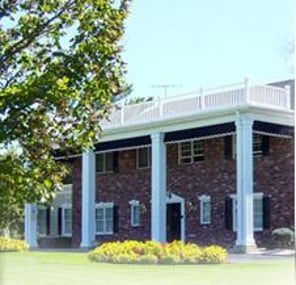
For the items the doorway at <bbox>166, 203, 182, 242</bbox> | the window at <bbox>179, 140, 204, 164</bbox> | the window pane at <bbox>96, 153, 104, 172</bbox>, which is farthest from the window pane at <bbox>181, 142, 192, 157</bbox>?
the window pane at <bbox>96, 153, 104, 172</bbox>

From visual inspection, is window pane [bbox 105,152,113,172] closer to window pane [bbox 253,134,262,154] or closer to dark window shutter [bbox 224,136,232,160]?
dark window shutter [bbox 224,136,232,160]

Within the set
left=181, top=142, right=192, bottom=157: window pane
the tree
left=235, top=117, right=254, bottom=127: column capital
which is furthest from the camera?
left=181, top=142, right=192, bottom=157: window pane

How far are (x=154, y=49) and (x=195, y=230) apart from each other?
999cm

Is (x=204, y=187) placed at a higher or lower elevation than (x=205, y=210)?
higher

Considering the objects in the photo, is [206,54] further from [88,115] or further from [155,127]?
[155,127]

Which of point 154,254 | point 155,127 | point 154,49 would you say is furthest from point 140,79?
point 155,127

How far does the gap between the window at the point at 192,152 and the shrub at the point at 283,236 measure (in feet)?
8.89

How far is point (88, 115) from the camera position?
5008mm

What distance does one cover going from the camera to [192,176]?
635 inches

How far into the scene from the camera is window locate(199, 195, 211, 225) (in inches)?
621

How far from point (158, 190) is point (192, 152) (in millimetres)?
1600

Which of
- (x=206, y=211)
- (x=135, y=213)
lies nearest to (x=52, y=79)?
(x=206, y=211)

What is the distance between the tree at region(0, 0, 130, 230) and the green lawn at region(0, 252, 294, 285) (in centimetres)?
141

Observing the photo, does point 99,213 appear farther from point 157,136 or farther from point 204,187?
point 204,187
